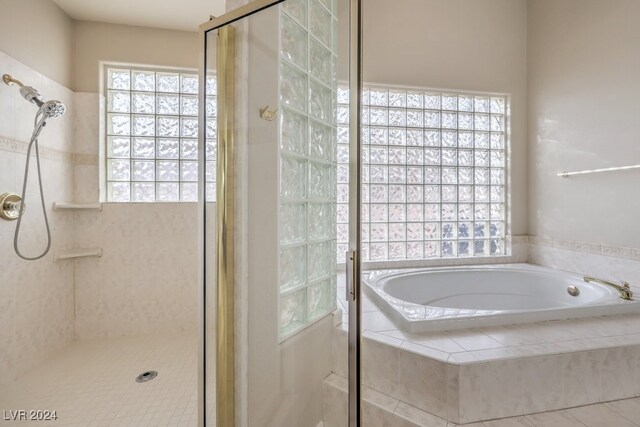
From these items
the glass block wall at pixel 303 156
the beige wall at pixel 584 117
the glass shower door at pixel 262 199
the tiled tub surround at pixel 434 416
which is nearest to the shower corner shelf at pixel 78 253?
the glass shower door at pixel 262 199

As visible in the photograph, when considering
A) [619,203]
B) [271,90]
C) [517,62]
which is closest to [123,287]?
[271,90]

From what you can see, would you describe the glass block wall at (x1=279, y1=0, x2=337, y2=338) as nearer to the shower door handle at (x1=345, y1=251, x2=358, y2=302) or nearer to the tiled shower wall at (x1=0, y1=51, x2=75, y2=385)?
the shower door handle at (x1=345, y1=251, x2=358, y2=302)

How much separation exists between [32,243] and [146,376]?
3.37ft

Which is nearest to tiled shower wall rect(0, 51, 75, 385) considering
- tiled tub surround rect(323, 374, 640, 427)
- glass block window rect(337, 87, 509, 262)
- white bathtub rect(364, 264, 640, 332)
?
tiled tub surround rect(323, 374, 640, 427)

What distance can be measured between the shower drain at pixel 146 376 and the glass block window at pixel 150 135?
1.24m

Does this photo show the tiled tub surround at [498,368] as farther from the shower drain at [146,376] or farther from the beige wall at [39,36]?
the beige wall at [39,36]

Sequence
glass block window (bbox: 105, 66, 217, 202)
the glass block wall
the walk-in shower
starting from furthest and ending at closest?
glass block window (bbox: 105, 66, 217, 202)
the walk-in shower
the glass block wall

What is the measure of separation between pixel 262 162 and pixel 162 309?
1.82m

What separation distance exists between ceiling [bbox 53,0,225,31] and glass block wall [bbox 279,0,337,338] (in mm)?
1291

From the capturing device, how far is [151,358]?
197 cm

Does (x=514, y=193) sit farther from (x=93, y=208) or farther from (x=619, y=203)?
(x=93, y=208)

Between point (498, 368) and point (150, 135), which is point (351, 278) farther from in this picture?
point (150, 135)

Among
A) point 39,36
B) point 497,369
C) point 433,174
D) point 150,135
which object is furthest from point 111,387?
point 433,174

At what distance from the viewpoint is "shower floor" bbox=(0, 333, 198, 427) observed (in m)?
1.41
